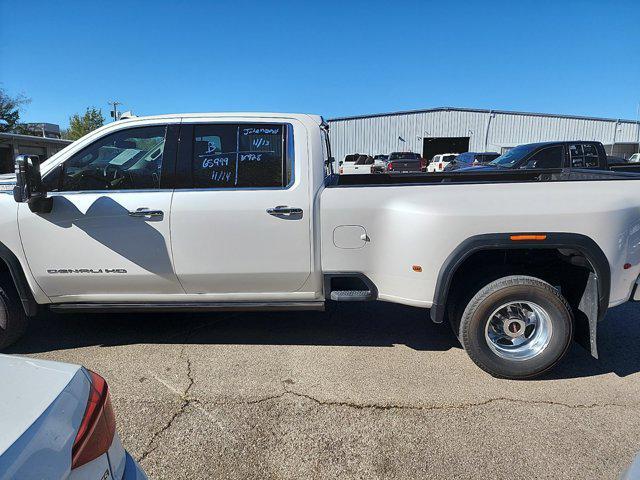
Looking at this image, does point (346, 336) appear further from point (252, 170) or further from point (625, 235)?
point (625, 235)

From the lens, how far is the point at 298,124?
10.9 feet

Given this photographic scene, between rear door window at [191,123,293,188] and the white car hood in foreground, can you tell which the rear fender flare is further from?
the white car hood in foreground

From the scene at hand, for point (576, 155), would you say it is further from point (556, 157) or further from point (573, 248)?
point (573, 248)

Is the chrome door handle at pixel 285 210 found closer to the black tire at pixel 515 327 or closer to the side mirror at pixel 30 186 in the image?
the black tire at pixel 515 327

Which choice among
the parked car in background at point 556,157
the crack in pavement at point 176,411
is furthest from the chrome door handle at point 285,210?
the parked car in background at point 556,157

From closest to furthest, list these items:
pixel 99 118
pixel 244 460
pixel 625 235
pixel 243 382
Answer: pixel 244 460, pixel 625 235, pixel 243 382, pixel 99 118

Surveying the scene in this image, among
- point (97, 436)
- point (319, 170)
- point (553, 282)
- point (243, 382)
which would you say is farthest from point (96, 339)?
point (553, 282)

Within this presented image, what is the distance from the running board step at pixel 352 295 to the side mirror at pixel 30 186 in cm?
234

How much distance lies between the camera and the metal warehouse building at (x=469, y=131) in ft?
122

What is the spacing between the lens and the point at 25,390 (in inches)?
51.3

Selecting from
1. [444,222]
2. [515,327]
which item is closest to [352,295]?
[444,222]

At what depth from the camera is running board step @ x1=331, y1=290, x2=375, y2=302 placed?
324 centimetres

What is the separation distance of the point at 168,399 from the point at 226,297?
2.85 feet

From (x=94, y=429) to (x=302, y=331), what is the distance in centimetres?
275
